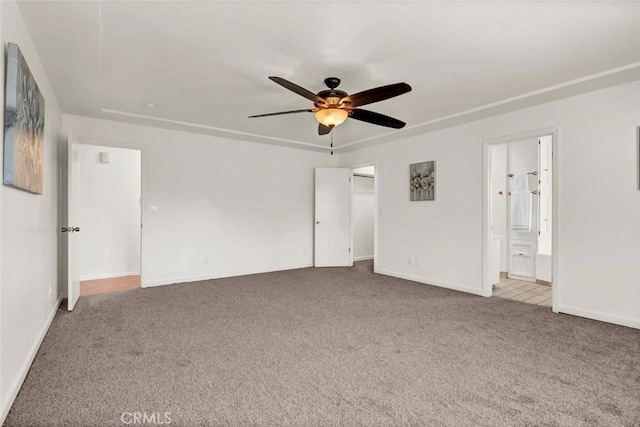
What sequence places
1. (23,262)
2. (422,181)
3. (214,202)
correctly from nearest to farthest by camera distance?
(23,262), (422,181), (214,202)

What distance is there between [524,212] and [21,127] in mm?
6122

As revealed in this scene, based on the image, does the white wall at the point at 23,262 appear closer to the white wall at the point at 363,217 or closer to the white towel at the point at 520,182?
the white wall at the point at 363,217

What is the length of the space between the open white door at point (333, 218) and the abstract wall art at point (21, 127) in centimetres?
430

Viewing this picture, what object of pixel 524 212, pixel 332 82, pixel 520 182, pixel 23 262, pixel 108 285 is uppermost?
pixel 332 82

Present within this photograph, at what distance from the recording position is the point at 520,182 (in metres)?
5.39

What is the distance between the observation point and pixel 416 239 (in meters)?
5.00

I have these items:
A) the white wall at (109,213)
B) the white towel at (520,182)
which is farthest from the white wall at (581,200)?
the white wall at (109,213)

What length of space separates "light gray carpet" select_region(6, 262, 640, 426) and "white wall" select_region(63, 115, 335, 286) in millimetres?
1281

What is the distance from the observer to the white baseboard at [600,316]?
2992 millimetres

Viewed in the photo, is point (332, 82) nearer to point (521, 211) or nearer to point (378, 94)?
point (378, 94)

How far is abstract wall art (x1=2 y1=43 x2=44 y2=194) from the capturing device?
5.57 ft

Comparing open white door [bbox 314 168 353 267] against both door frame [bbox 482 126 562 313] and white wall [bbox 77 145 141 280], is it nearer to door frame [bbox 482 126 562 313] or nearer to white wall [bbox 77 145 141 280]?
door frame [bbox 482 126 562 313]

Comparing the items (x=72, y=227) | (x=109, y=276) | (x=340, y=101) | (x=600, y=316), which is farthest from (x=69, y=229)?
(x=600, y=316)

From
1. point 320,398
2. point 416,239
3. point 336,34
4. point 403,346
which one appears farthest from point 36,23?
point 416,239
